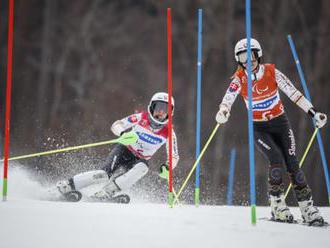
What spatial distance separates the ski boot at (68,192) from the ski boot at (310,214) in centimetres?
254

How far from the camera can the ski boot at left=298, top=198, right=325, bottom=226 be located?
5.11 m

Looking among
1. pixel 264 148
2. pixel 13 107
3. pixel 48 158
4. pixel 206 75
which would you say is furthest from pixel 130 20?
pixel 264 148

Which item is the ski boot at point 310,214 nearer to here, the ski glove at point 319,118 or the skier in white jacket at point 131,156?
the ski glove at point 319,118

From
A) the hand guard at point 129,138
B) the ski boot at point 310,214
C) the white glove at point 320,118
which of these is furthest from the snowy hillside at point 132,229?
the hand guard at point 129,138

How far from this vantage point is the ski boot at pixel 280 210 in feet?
17.2

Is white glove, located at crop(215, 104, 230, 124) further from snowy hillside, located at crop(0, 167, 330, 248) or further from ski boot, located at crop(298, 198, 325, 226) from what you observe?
ski boot, located at crop(298, 198, 325, 226)

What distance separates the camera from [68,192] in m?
6.46

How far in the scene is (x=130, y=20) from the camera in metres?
24.5

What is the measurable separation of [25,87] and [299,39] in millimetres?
10664

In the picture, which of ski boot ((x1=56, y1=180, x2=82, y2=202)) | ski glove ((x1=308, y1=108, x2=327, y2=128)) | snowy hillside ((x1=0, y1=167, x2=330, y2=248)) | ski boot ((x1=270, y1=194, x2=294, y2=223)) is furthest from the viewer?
ski boot ((x1=56, y1=180, x2=82, y2=202))

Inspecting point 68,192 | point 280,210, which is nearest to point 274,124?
point 280,210

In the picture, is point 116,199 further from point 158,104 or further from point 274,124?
point 274,124

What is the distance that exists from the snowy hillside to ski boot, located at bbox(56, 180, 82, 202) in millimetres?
1234

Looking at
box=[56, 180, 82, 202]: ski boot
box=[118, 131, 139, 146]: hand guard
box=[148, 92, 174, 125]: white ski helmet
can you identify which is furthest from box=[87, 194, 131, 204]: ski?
box=[148, 92, 174, 125]: white ski helmet
